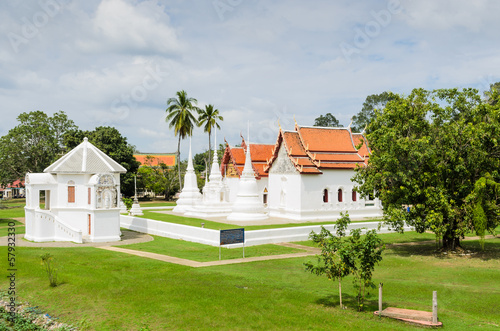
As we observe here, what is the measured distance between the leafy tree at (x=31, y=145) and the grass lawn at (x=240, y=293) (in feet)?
147

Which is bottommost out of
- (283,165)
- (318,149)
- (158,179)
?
(158,179)

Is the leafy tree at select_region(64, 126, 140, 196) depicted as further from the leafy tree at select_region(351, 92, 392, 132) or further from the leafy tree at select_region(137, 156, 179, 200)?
the leafy tree at select_region(351, 92, 392, 132)

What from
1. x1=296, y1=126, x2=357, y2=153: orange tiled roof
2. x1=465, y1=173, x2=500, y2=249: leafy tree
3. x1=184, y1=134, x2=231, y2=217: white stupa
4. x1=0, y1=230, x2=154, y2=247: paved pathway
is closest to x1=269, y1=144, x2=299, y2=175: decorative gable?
x1=296, y1=126, x2=357, y2=153: orange tiled roof

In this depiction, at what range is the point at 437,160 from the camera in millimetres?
22453

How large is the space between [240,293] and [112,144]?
54.1 metres

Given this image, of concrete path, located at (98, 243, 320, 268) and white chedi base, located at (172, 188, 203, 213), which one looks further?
white chedi base, located at (172, 188, 203, 213)

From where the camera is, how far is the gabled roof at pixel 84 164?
28.8m

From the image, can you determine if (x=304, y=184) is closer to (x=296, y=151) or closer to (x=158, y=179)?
(x=296, y=151)

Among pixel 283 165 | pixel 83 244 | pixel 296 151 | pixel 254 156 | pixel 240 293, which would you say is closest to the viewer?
pixel 240 293

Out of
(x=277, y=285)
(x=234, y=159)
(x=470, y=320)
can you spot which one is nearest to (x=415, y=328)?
(x=470, y=320)

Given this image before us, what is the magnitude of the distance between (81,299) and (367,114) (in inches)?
3147

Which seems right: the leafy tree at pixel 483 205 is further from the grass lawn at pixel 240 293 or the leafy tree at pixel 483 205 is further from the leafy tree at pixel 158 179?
the leafy tree at pixel 158 179

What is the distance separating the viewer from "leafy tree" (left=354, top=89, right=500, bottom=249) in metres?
21.5

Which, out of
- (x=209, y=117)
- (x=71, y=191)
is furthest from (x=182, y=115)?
(x=71, y=191)
